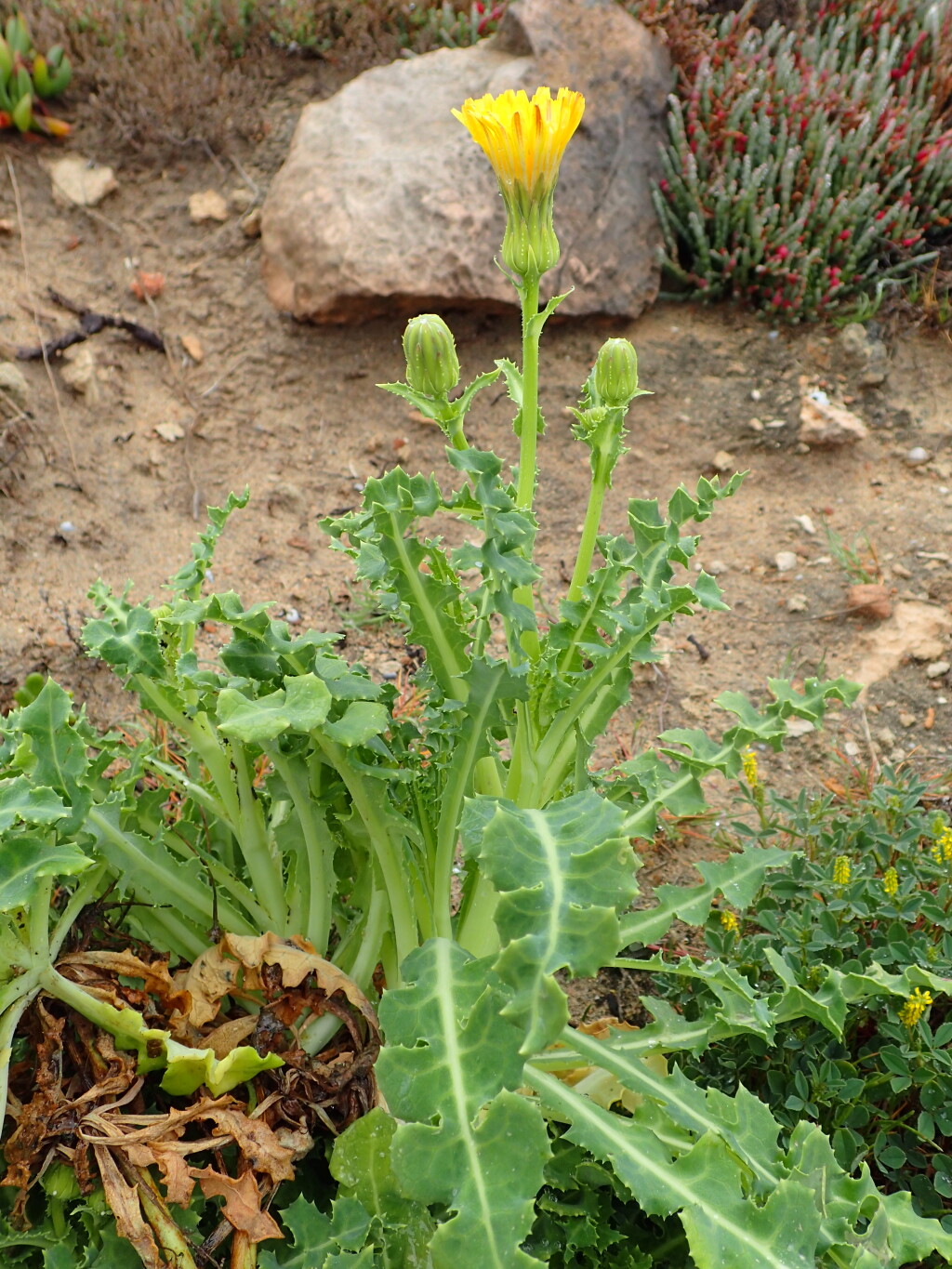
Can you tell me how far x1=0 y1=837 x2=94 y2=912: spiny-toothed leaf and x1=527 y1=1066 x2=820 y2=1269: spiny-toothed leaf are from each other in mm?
757

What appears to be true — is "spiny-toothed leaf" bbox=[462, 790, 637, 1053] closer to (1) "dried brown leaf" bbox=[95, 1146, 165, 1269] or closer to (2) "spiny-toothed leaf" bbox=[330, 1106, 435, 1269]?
(2) "spiny-toothed leaf" bbox=[330, 1106, 435, 1269]

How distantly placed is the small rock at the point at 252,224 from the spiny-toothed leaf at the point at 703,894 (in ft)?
11.3

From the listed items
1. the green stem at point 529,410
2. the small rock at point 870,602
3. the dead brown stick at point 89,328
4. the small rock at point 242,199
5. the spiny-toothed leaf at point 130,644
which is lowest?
the small rock at point 870,602

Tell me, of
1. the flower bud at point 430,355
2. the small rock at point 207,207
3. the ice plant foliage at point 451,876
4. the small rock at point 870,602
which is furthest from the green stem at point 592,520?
the small rock at point 207,207

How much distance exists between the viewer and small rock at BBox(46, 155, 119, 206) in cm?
427

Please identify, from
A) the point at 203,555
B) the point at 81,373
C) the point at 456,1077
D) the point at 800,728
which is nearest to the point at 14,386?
the point at 81,373

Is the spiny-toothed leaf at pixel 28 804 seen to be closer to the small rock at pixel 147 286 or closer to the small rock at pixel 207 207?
the small rock at pixel 147 286

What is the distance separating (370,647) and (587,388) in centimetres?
129

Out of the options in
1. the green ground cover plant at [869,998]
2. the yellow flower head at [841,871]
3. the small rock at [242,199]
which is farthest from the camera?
the small rock at [242,199]

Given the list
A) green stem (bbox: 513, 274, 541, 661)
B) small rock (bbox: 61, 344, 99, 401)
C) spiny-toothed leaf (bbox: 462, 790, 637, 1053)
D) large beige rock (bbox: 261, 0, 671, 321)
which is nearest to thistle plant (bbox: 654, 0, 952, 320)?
large beige rock (bbox: 261, 0, 671, 321)

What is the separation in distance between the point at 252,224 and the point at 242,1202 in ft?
12.3

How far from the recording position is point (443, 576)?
170 cm

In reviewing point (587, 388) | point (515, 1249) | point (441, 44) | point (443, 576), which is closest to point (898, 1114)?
point (515, 1249)

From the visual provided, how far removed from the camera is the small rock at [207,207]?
14.2ft
